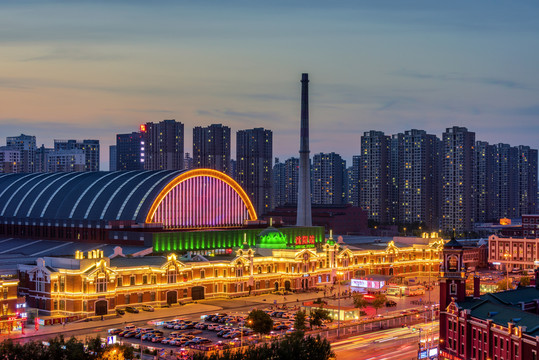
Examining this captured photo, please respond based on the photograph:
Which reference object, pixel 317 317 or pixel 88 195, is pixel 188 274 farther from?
pixel 88 195

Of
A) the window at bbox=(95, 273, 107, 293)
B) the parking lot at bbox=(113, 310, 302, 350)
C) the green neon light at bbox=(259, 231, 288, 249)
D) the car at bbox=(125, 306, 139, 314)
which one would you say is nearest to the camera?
the parking lot at bbox=(113, 310, 302, 350)

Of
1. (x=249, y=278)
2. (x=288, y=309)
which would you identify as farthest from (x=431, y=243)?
(x=288, y=309)

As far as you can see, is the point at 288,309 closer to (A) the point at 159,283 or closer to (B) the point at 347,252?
(A) the point at 159,283

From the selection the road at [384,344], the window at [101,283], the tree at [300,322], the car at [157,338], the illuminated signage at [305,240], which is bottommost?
the road at [384,344]

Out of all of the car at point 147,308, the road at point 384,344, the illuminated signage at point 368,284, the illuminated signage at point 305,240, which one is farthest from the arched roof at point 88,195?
the road at point 384,344

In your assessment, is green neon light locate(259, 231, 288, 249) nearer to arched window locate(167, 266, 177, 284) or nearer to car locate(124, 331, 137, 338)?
arched window locate(167, 266, 177, 284)

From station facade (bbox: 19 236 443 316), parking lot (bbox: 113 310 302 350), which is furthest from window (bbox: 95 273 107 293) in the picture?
parking lot (bbox: 113 310 302 350)

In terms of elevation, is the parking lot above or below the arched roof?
below

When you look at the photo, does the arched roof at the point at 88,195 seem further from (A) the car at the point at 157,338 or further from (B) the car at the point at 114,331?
(A) the car at the point at 157,338
